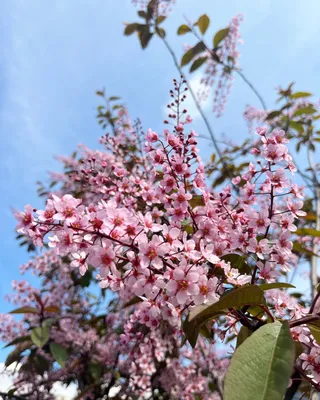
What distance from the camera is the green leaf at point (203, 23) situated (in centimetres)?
286

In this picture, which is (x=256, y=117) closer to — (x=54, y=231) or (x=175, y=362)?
(x=175, y=362)

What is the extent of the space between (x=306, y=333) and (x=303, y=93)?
7.23 feet

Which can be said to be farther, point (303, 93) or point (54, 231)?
point (303, 93)

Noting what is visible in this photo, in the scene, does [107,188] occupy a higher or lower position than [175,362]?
higher

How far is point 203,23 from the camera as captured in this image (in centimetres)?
290

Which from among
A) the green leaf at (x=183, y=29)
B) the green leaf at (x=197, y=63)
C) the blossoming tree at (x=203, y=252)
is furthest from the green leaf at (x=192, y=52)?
the blossoming tree at (x=203, y=252)

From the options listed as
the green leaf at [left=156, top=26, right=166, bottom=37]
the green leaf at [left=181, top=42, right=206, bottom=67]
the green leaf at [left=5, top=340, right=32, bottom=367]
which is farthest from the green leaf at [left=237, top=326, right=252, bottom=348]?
the green leaf at [left=156, top=26, right=166, bottom=37]

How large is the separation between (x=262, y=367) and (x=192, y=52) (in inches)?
107

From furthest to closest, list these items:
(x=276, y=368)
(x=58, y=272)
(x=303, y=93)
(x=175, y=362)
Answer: (x=58, y=272) → (x=175, y=362) → (x=303, y=93) → (x=276, y=368)

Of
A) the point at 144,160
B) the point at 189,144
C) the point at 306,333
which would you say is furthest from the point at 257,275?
the point at 144,160

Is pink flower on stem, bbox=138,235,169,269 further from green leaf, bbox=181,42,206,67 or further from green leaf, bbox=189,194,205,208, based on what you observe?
green leaf, bbox=181,42,206,67

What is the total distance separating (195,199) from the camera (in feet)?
4.38

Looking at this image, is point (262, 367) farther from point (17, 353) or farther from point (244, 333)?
point (17, 353)

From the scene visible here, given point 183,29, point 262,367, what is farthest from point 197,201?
point 183,29
